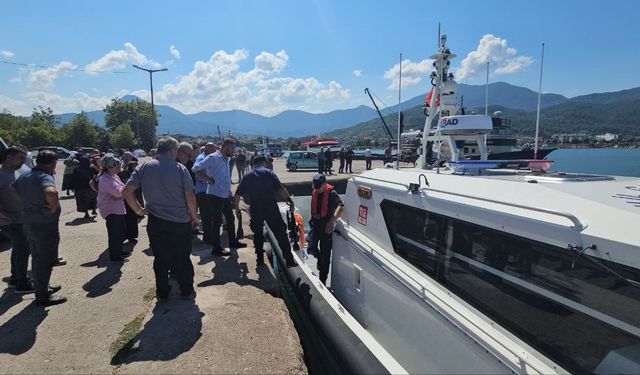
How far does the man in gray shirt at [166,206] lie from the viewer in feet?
12.8

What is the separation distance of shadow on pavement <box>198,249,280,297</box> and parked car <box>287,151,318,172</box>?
20487 mm

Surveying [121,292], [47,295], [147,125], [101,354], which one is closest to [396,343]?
[101,354]

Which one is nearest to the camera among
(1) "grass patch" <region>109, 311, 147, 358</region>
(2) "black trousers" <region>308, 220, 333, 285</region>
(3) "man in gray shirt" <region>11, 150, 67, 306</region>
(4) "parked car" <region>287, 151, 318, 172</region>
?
(1) "grass patch" <region>109, 311, 147, 358</region>

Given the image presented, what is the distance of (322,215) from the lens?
5.44m

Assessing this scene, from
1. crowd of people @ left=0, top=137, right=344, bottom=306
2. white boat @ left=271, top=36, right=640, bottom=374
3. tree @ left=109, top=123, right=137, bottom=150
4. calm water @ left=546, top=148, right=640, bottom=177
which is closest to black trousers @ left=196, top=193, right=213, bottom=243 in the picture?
crowd of people @ left=0, top=137, right=344, bottom=306

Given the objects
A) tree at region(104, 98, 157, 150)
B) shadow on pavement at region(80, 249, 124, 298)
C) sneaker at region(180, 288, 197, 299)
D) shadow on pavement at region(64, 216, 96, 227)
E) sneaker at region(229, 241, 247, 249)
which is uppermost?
tree at region(104, 98, 157, 150)

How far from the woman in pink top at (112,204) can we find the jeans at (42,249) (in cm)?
151

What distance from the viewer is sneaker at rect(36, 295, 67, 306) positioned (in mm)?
4084

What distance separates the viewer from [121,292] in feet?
14.9

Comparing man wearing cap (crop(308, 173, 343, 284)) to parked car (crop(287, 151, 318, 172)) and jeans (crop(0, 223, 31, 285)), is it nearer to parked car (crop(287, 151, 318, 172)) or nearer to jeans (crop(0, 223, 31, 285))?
jeans (crop(0, 223, 31, 285))

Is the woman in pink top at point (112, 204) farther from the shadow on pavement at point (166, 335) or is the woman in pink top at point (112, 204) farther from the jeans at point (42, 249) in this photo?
the shadow on pavement at point (166, 335)

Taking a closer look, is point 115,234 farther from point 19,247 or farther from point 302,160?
point 302,160

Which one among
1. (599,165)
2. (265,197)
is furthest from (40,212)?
(599,165)

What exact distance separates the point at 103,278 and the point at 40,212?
1482 mm
